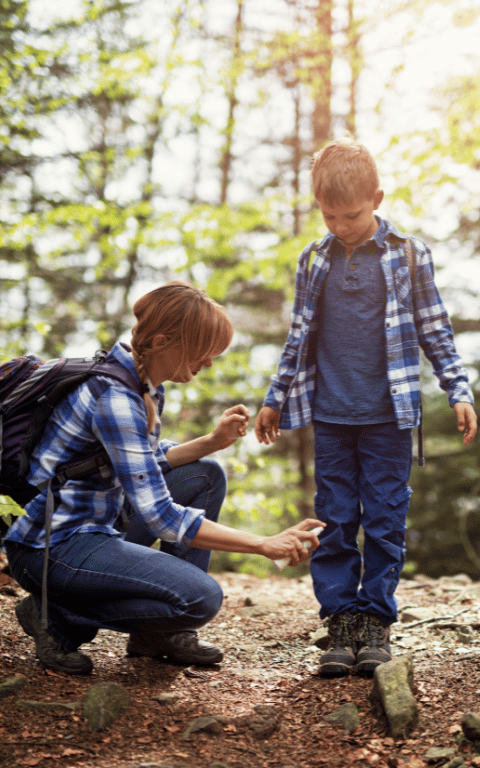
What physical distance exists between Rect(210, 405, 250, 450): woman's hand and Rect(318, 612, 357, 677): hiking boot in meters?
0.89

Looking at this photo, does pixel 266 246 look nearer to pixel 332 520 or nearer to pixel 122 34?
pixel 122 34

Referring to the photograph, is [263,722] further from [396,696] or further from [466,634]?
[466,634]

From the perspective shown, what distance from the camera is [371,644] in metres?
2.55

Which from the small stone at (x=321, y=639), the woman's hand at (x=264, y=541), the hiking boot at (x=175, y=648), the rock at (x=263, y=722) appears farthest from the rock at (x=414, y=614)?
the woman's hand at (x=264, y=541)

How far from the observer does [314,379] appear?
292cm

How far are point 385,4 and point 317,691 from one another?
6.25 m

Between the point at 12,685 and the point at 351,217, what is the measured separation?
2181 millimetres

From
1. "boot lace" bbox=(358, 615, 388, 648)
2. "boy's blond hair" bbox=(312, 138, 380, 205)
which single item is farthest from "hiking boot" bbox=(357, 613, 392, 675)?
"boy's blond hair" bbox=(312, 138, 380, 205)

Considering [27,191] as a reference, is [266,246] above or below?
below

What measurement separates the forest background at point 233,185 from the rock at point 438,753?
3.39 metres

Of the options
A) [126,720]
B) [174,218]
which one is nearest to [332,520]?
[126,720]

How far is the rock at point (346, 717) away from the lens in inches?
81.7

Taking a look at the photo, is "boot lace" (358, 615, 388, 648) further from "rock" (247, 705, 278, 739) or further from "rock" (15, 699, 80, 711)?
"rock" (15, 699, 80, 711)

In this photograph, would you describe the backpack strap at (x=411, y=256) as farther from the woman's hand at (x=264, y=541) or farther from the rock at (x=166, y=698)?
the rock at (x=166, y=698)
